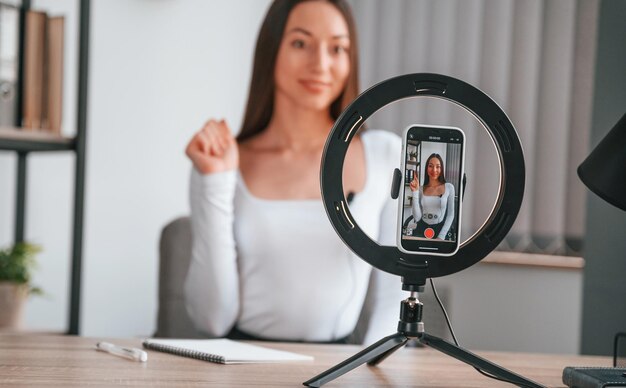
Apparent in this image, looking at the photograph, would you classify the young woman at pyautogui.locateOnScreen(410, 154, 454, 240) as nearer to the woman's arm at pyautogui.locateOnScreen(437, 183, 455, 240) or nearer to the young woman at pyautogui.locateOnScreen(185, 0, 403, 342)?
the woman's arm at pyautogui.locateOnScreen(437, 183, 455, 240)

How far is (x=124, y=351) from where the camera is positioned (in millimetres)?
1012

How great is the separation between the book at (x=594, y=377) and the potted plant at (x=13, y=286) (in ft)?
4.80

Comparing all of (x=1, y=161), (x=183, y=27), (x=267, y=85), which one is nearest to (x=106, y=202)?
(x=1, y=161)

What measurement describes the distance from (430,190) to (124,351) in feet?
1.37

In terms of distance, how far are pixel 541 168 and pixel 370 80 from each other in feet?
2.16

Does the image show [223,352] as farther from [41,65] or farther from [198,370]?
[41,65]

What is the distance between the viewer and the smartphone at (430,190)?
0.86 metres

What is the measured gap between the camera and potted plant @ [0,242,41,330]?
200 cm

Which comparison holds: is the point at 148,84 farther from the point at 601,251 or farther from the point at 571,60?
the point at 601,251

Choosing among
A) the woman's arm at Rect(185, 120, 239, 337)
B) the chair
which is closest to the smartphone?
the woman's arm at Rect(185, 120, 239, 337)

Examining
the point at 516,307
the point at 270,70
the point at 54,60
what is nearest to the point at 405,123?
the point at 516,307

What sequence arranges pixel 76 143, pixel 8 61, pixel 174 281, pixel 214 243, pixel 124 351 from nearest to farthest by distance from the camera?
pixel 124 351 < pixel 214 243 < pixel 174 281 < pixel 8 61 < pixel 76 143

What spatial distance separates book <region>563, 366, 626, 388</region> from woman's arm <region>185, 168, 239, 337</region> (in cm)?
83

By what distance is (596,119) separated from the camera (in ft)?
5.73
